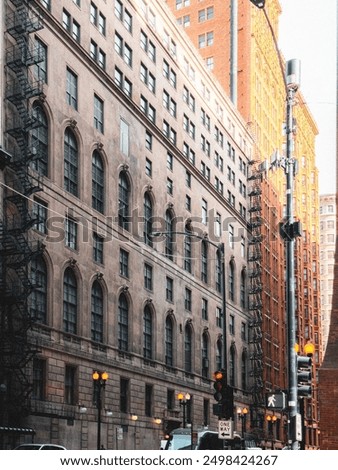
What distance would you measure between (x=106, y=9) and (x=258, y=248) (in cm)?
810

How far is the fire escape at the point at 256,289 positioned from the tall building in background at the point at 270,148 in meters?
0.11

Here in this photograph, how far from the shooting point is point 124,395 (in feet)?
67.4

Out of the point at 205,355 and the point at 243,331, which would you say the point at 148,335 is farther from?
the point at 243,331

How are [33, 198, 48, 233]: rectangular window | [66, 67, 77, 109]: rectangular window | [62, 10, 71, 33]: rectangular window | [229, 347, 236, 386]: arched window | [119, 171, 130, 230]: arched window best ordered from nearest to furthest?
[229, 347, 236, 386]: arched window, [119, 171, 130, 230]: arched window, [33, 198, 48, 233]: rectangular window, [62, 10, 71, 33]: rectangular window, [66, 67, 77, 109]: rectangular window

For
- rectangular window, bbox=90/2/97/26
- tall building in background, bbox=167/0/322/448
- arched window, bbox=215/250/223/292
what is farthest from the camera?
rectangular window, bbox=90/2/97/26

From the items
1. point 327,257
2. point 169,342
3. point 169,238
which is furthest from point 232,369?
point 327,257

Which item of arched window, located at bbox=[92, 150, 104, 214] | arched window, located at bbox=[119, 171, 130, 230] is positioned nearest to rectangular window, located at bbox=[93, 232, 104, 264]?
arched window, located at bbox=[92, 150, 104, 214]

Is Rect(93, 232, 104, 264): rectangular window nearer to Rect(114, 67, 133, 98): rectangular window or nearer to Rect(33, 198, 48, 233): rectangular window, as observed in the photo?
Rect(33, 198, 48, 233): rectangular window

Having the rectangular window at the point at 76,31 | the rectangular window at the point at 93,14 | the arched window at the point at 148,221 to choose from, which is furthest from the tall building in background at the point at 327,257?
the rectangular window at the point at 76,31

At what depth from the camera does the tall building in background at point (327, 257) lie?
13.4m

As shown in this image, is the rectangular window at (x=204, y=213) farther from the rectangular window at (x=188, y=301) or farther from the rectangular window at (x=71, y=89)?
the rectangular window at (x=71, y=89)

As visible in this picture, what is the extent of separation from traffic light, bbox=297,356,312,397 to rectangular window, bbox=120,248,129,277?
6146mm

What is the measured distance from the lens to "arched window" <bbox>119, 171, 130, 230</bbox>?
19.7 metres
